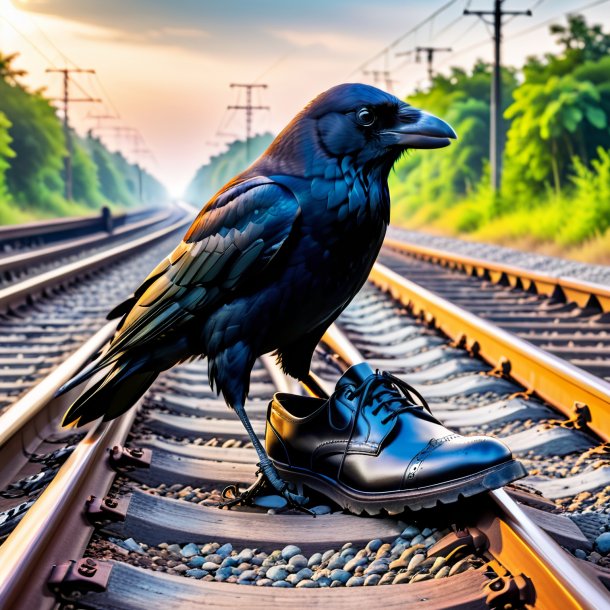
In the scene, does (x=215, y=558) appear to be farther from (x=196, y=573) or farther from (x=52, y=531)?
(x=52, y=531)

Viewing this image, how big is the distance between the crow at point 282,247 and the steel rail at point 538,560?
2.27 feet

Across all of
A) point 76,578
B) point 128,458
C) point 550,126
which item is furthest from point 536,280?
point 550,126

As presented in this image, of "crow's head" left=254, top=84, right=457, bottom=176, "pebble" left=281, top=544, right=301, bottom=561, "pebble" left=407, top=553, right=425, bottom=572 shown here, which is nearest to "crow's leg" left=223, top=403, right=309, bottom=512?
"pebble" left=281, top=544, right=301, bottom=561

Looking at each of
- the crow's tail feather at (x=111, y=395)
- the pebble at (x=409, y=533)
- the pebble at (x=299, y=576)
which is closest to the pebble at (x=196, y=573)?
the pebble at (x=299, y=576)

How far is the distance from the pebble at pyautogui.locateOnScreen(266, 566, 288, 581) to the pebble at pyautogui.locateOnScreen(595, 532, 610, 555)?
86 centimetres

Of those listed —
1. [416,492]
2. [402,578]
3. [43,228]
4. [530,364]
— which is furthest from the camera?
[43,228]

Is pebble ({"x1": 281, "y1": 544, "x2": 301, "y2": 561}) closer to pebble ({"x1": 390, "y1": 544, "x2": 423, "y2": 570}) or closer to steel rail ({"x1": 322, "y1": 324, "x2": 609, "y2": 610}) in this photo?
pebble ({"x1": 390, "y1": 544, "x2": 423, "y2": 570})

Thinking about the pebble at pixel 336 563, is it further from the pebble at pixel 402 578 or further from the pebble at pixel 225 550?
the pebble at pixel 225 550

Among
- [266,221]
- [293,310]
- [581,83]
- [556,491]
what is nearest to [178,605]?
[293,310]

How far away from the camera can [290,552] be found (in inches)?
90.6

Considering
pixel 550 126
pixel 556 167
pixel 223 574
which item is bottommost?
pixel 223 574

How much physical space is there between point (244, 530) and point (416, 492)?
0.51 metres

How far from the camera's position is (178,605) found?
197cm

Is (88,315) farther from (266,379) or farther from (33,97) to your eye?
(33,97)
